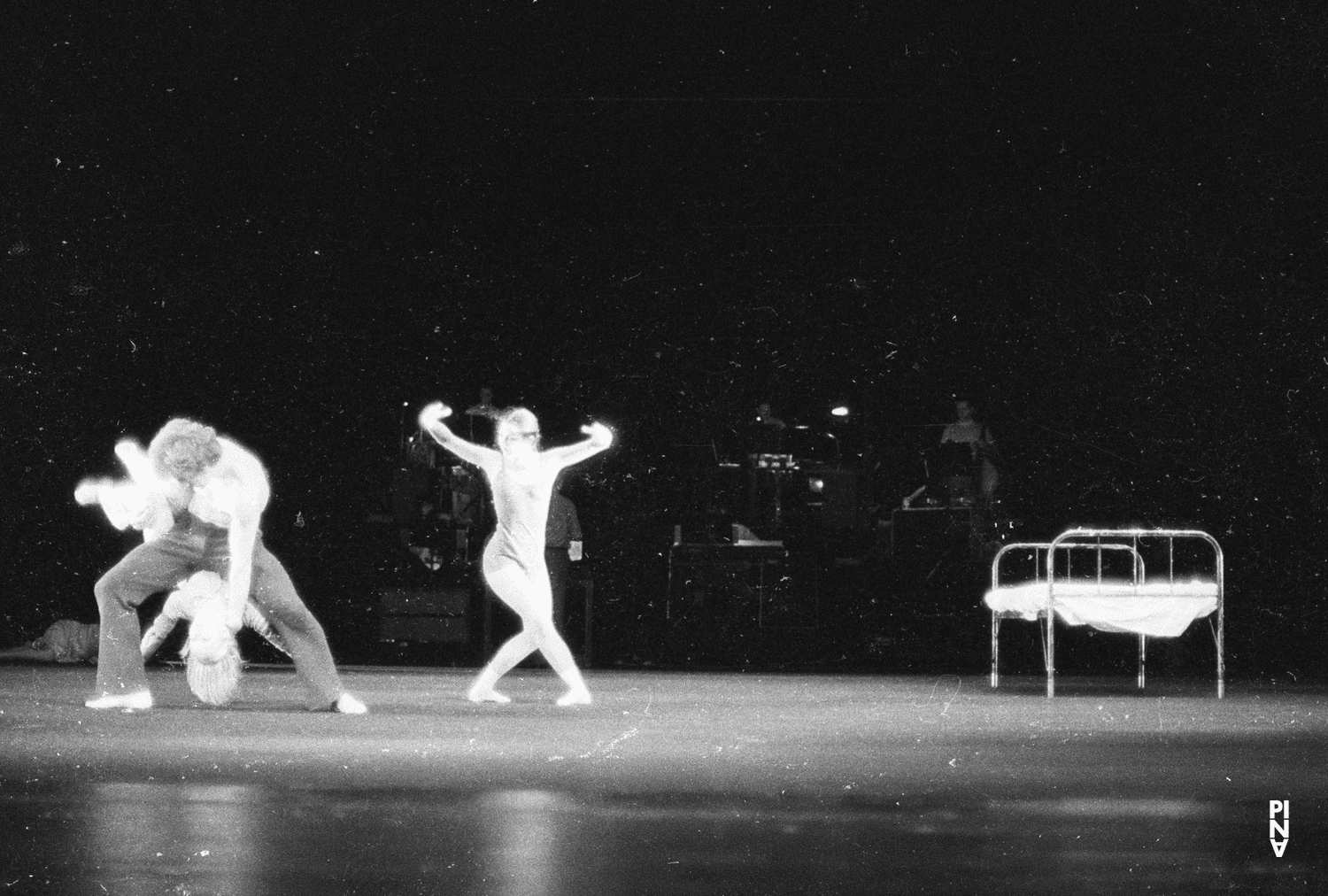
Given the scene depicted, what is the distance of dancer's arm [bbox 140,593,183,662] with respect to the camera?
978cm

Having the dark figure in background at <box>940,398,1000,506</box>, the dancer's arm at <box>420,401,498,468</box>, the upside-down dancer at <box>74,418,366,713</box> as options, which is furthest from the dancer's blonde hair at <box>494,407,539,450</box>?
the dark figure in background at <box>940,398,1000,506</box>

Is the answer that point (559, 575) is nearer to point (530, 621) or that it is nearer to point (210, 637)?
point (530, 621)

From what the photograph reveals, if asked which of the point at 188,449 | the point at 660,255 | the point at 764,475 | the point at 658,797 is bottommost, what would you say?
the point at 658,797

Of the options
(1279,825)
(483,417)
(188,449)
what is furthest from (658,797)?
(483,417)

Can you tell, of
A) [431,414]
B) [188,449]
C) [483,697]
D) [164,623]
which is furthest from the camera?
[483,697]

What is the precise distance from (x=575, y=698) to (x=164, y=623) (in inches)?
98.4

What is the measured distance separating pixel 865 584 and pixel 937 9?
912 centimetres

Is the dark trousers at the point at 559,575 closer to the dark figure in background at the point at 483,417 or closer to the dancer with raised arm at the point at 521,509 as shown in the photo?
the dancer with raised arm at the point at 521,509

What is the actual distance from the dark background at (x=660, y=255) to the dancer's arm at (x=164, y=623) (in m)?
4.33

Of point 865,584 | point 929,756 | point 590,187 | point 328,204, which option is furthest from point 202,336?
point 929,756

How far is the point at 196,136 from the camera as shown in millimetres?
13992

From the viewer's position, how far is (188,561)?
30.3 feet

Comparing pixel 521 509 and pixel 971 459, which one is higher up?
pixel 971 459

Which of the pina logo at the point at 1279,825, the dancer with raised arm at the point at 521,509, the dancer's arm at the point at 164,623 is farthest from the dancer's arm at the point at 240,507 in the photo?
the pina logo at the point at 1279,825
